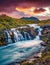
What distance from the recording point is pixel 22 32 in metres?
70.3

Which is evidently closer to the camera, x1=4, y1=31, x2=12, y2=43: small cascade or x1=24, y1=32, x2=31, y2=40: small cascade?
x1=4, y1=31, x2=12, y2=43: small cascade

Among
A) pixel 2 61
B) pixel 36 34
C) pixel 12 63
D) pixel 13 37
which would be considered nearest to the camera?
pixel 12 63

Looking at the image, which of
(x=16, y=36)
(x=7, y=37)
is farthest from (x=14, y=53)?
(x=16, y=36)

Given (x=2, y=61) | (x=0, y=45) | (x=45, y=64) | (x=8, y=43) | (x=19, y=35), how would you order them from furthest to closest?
(x=19, y=35), (x=8, y=43), (x=0, y=45), (x=2, y=61), (x=45, y=64)

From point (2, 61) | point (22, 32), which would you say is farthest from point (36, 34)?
point (2, 61)

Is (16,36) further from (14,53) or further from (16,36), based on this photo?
(14,53)

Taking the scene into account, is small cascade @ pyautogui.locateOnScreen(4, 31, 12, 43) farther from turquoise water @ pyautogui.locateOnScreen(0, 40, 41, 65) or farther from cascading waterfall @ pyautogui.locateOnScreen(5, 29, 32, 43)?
turquoise water @ pyautogui.locateOnScreen(0, 40, 41, 65)

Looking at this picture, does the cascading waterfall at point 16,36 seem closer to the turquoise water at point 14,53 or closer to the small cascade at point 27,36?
the small cascade at point 27,36

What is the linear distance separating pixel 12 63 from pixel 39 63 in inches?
279

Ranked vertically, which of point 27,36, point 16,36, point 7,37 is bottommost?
point 27,36

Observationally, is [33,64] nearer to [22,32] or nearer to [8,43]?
[8,43]

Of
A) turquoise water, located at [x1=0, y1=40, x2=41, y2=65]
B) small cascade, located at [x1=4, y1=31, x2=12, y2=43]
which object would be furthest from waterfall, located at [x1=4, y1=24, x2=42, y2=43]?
turquoise water, located at [x1=0, y1=40, x2=41, y2=65]

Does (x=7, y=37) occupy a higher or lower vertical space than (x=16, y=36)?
higher

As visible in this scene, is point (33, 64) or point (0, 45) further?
point (0, 45)
